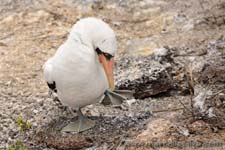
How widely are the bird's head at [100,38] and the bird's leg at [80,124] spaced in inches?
20.4

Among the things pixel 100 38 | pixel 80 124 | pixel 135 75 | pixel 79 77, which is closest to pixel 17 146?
pixel 80 124

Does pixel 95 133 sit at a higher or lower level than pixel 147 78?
lower

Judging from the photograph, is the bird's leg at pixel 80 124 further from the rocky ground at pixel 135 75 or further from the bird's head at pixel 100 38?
the bird's head at pixel 100 38

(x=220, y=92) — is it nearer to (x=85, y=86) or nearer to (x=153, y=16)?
(x=85, y=86)

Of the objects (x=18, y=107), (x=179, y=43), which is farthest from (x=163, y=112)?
(x=179, y=43)

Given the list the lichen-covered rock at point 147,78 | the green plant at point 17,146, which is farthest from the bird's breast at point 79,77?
the lichen-covered rock at point 147,78

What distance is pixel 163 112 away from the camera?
4.30 m

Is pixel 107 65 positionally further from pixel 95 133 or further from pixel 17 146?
pixel 17 146

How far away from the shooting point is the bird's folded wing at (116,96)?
166 inches

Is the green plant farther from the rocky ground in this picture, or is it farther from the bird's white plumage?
the bird's white plumage

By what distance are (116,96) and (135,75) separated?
456 millimetres

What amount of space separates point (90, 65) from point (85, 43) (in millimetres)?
144

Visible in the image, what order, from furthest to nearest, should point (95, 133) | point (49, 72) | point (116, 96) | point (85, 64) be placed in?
point (116, 96)
point (95, 133)
point (49, 72)
point (85, 64)

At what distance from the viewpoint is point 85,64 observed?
373 centimetres
